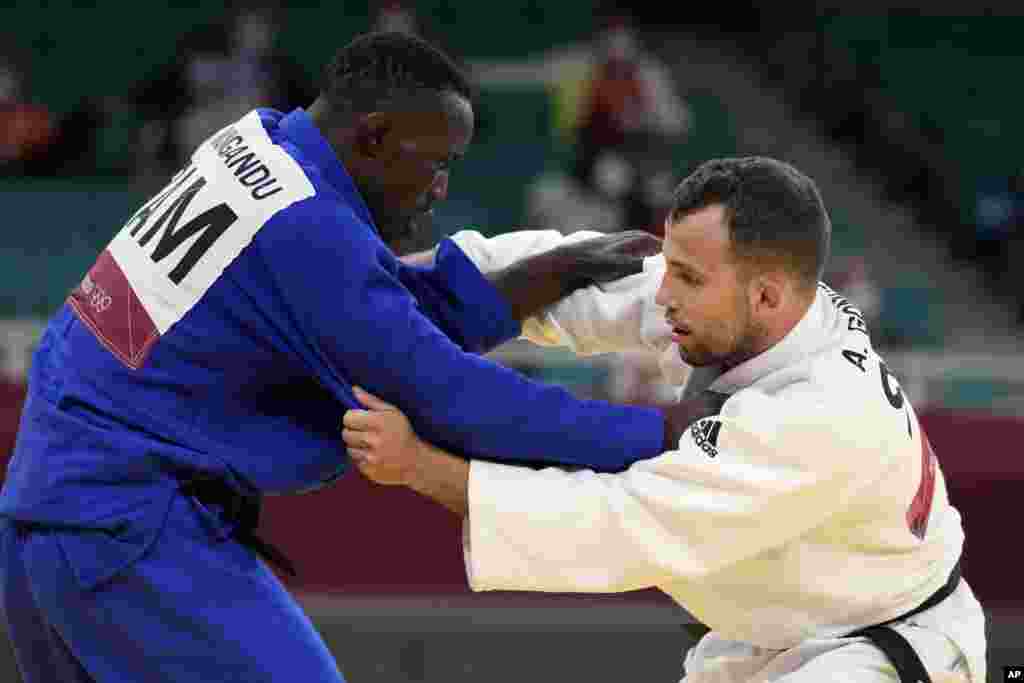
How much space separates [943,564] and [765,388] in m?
0.53

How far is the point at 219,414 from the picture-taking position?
279cm

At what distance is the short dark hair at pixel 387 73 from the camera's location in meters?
2.87

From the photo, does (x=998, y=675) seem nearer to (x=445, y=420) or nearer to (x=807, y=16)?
(x=445, y=420)

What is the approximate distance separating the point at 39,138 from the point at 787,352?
328 inches

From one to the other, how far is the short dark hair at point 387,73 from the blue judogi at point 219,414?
0.12m

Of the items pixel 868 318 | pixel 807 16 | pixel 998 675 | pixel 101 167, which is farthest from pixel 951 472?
pixel 807 16

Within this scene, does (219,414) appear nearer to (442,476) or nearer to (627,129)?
(442,476)

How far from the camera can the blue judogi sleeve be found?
273 centimetres

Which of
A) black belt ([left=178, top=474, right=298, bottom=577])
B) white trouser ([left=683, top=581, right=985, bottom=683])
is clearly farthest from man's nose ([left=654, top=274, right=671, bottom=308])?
black belt ([left=178, top=474, right=298, bottom=577])

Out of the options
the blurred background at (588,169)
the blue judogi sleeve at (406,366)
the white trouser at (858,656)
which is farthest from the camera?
the blurred background at (588,169)

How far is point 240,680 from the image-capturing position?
274 cm

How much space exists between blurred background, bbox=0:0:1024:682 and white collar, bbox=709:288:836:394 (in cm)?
288

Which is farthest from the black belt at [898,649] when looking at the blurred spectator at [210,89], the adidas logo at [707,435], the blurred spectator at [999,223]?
the blurred spectator at [999,223]

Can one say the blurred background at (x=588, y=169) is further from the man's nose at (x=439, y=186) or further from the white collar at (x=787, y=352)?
the man's nose at (x=439, y=186)
